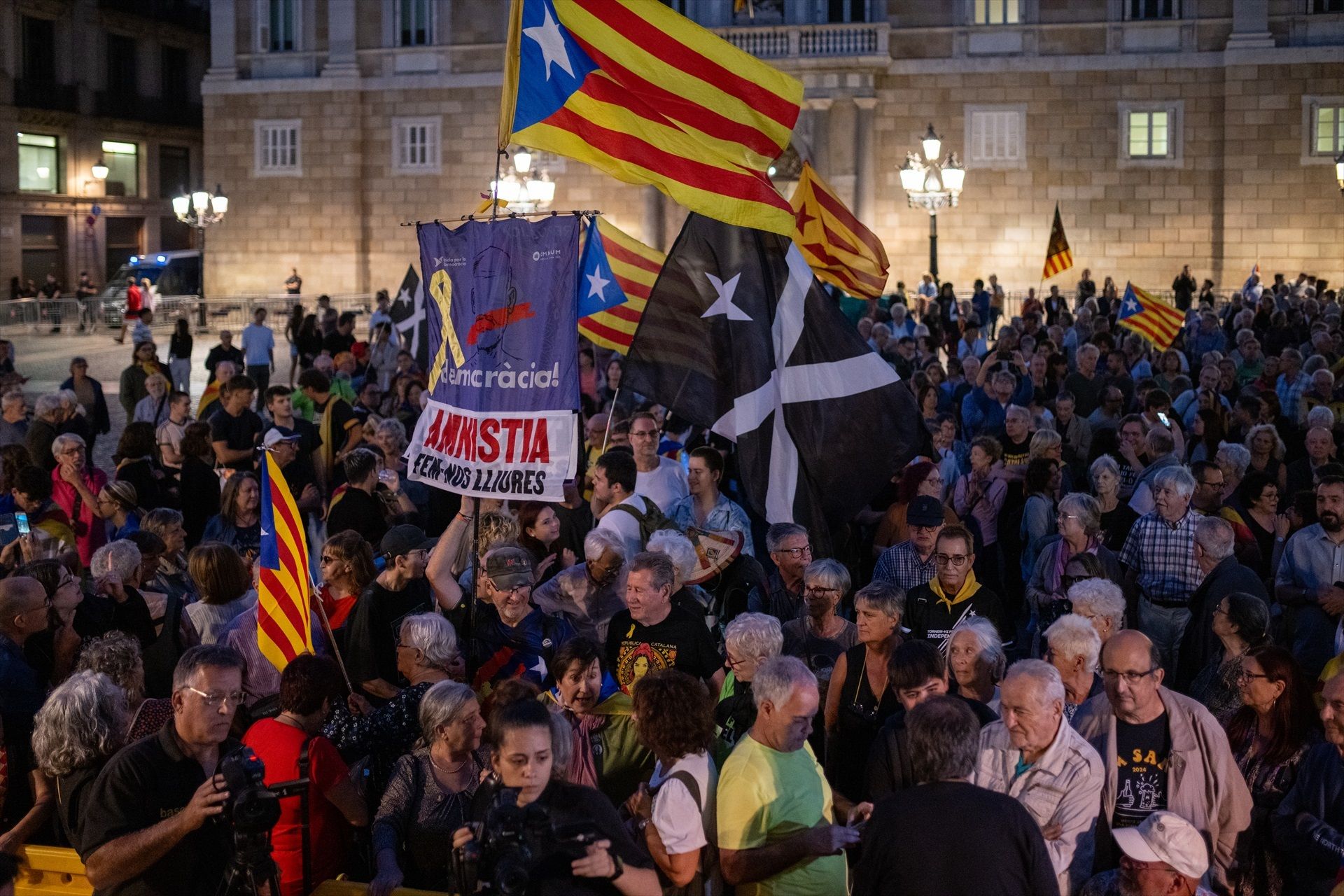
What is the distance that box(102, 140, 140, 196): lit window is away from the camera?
46.5 m

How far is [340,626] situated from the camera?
6.75 meters

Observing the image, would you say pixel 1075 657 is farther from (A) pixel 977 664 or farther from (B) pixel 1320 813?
(B) pixel 1320 813

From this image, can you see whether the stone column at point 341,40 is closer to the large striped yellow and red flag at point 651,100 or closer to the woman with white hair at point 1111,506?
the woman with white hair at point 1111,506

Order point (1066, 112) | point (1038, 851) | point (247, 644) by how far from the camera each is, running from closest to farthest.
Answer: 1. point (1038, 851)
2. point (247, 644)
3. point (1066, 112)

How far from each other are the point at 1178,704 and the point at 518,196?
18.2m

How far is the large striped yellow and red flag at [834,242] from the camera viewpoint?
10031 millimetres

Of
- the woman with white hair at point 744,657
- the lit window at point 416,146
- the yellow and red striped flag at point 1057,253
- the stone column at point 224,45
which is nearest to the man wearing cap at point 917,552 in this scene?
the woman with white hair at point 744,657

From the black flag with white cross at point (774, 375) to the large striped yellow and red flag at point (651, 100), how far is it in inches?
19.4

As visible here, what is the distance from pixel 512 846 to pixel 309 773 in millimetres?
1479

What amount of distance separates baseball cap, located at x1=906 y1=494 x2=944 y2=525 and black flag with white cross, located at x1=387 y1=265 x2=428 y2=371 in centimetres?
651

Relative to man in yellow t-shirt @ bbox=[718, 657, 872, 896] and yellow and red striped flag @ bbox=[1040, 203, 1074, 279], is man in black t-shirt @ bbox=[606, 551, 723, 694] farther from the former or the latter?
yellow and red striped flag @ bbox=[1040, 203, 1074, 279]

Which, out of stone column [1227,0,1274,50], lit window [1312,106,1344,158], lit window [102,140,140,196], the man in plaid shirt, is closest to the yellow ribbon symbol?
the man in plaid shirt

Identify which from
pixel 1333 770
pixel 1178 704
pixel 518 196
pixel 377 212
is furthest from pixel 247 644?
pixel 377 212

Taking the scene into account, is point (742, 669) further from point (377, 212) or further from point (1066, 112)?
point (377, 212)
